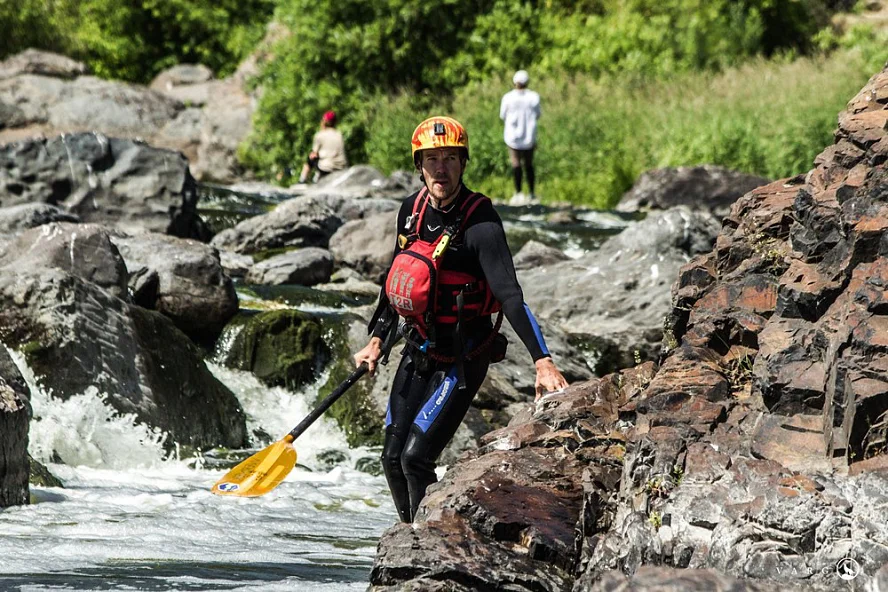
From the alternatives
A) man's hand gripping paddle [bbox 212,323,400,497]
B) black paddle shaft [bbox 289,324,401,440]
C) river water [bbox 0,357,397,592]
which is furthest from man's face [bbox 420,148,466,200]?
river water [bbox 0,357,397,592]

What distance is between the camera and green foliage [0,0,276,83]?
3381 cm

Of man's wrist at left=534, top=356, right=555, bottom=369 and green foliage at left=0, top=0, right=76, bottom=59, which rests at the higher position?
green foliage at left=0, top=0, right=76, bottom=59

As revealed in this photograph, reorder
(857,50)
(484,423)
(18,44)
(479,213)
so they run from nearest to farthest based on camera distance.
→ (479,213)
(484,423)
(857,50)
(18,44)

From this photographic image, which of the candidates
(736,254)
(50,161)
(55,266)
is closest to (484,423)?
(55,266)

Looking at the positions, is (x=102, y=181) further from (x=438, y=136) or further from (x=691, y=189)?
(x=438, y=136)

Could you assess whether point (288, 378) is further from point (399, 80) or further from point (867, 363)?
point (399, 80)

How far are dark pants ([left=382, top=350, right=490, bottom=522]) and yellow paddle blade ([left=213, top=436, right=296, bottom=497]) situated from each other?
0.66 meters

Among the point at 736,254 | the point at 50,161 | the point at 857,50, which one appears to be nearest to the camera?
the point at 736,254

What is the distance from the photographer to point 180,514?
748 centimetres

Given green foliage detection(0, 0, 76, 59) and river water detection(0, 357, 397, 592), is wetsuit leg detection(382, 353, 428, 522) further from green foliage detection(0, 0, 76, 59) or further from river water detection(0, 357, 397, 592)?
green foliage detection(0, 0, 76, 59)

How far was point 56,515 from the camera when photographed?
23.4 feet

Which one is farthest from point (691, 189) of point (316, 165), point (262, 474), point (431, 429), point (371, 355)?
point (431, 429)

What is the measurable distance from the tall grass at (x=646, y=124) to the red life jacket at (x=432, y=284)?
15.2 meters

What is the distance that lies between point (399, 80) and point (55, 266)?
17.0 m
